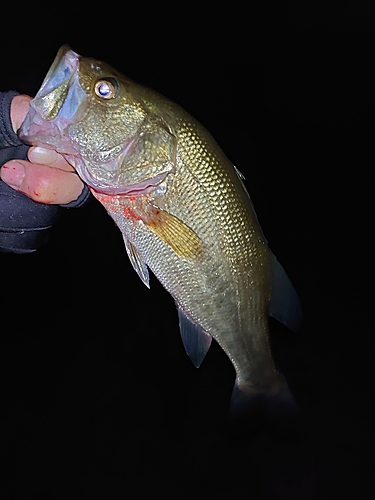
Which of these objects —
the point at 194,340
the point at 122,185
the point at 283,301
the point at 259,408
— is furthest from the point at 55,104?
the point at 259,408

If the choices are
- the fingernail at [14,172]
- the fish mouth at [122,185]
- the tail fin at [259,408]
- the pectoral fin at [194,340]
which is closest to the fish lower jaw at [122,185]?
the fish mouth at [122,185]

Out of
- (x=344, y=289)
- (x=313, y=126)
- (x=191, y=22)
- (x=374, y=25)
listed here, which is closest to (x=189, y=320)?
(x=344, y=289)

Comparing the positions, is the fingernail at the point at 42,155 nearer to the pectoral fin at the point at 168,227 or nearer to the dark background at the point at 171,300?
the pectoral fin at the point at 168,227

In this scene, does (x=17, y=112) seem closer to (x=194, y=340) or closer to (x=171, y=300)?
(x=194, y=340)

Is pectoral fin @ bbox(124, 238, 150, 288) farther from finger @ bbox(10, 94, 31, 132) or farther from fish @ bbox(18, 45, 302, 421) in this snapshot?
finger @ bbox(10, 94, 31, 132)

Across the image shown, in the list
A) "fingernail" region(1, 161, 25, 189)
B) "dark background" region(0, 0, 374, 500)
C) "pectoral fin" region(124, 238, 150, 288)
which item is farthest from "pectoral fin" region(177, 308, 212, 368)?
"dark background" region(0, 0, 374, 500)
